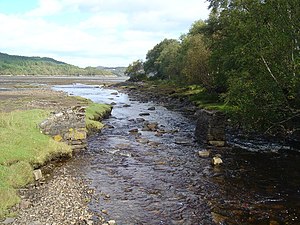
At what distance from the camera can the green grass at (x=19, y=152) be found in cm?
1553

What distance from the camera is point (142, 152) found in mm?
26328

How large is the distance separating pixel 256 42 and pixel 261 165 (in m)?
8.71

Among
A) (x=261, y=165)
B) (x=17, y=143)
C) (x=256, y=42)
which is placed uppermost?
(x=256, y=42)

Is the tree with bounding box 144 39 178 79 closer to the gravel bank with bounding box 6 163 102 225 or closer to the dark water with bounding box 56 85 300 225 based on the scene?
the dark water with bounding box 56 85 300 225

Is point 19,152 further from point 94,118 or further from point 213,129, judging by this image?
point 94,118

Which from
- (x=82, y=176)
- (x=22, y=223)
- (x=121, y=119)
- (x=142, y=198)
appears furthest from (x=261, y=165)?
(x=121, y=119)

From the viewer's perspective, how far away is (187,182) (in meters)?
19.2

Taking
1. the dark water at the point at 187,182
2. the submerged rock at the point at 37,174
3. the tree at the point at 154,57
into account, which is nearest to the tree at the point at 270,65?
the dark water at the point at 187,182

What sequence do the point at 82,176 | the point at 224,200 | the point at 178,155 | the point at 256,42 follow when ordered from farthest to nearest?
the point at 178,155 → the point at 256,42 → the point at 82,176 → the point at 224,200

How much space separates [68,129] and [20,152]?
641 centimetres

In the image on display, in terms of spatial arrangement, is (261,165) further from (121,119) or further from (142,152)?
(121,119)

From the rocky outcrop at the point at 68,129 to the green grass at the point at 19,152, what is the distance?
102 centimetres

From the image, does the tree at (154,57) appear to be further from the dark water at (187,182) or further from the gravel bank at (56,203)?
the gravel bank at (56,203)

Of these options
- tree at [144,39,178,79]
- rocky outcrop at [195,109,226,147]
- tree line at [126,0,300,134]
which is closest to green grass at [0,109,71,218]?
rocky outcrop at [195,109,226,147]
